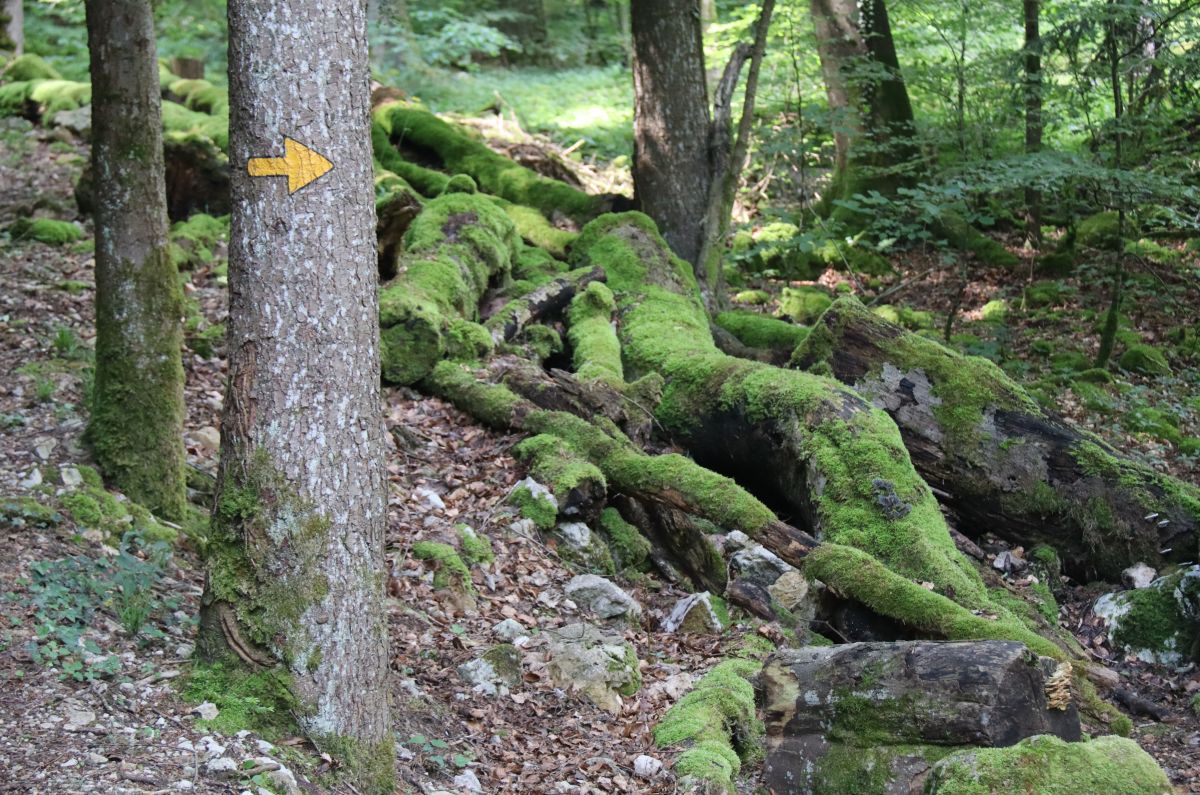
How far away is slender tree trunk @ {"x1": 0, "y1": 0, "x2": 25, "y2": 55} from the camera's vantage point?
15.7m

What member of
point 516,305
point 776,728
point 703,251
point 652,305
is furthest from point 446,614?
point 703,251

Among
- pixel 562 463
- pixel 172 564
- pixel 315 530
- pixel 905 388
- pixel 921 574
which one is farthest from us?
pixel 905 388

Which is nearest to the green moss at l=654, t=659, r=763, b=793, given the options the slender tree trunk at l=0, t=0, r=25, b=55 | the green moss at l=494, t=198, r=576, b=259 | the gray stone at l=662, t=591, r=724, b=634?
the gray stone at l=662, t=591, r=724, b=634

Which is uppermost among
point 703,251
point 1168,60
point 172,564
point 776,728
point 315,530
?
point 1168,60

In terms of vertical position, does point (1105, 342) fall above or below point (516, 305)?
below

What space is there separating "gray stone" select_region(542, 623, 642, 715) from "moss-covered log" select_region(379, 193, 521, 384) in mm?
3309

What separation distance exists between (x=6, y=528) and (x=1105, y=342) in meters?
10.7

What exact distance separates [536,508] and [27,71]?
41.6 feet

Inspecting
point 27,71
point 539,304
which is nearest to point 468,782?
point 539,304

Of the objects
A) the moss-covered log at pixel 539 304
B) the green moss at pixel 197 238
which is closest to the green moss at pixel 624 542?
the moss-covered log at pixel 539 304

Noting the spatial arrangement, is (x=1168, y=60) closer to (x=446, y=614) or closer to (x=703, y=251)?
(x=703, y=251)

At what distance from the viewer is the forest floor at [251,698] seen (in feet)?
11.2

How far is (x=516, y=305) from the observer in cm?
902

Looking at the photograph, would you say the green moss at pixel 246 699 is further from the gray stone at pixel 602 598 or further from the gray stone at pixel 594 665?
the gray stone at pixel 602 598
